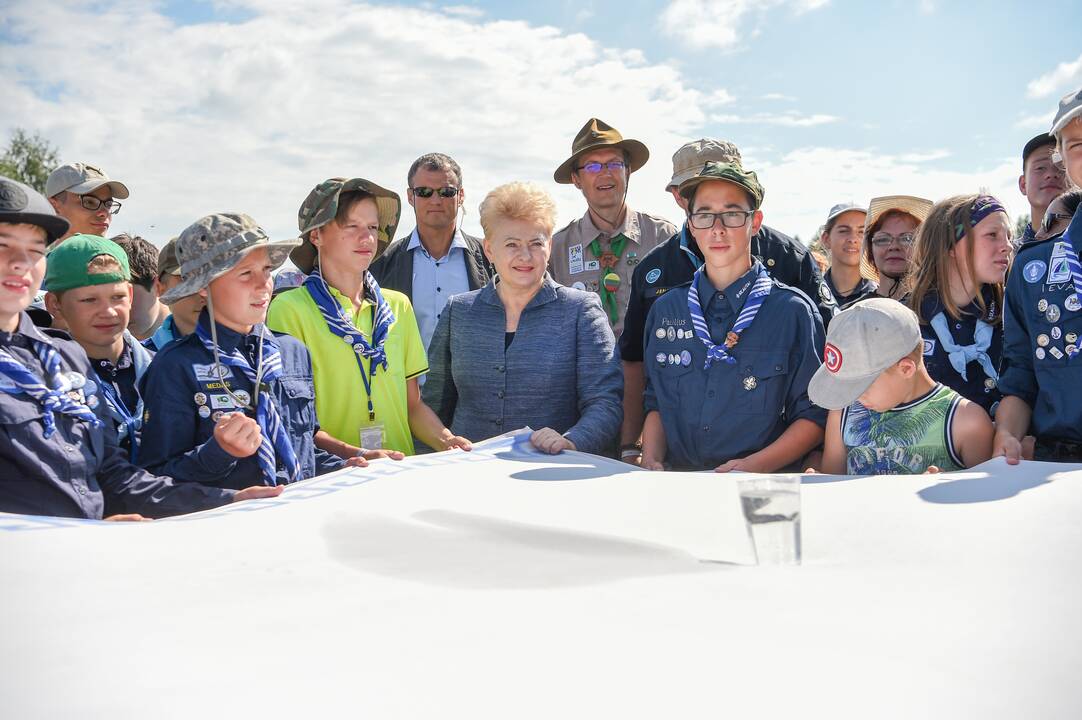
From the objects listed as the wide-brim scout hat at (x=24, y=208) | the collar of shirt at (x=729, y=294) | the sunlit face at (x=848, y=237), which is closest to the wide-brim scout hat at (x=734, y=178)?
the collar of shirt at (x=729, y=294)

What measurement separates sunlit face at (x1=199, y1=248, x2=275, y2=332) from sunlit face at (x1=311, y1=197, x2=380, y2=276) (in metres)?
0.65

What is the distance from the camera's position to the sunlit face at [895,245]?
5027mm

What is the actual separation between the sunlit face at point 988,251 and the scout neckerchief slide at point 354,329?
2.42m

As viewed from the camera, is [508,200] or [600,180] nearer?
[508,200]

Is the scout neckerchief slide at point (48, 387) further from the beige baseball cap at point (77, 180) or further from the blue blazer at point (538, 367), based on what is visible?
the beige baseball cap at point (77, 180)

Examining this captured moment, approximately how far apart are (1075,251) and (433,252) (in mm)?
3333

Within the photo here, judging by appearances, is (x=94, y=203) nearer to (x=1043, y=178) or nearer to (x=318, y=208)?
(x=318, y=208)

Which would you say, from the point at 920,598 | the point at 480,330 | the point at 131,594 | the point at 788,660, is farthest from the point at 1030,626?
the point at 480,330

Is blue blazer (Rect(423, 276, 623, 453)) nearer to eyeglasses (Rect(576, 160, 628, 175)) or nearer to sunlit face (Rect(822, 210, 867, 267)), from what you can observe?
eyeglasses (Rect(576, 160, 628, 175))

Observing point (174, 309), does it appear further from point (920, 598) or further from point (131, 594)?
point (920, 598)

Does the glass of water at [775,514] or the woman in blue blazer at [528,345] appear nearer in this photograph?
the glass of water at [775,514]

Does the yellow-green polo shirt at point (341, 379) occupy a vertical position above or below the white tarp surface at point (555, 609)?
above

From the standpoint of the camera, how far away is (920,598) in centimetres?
175

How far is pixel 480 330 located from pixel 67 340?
1.64 metres
